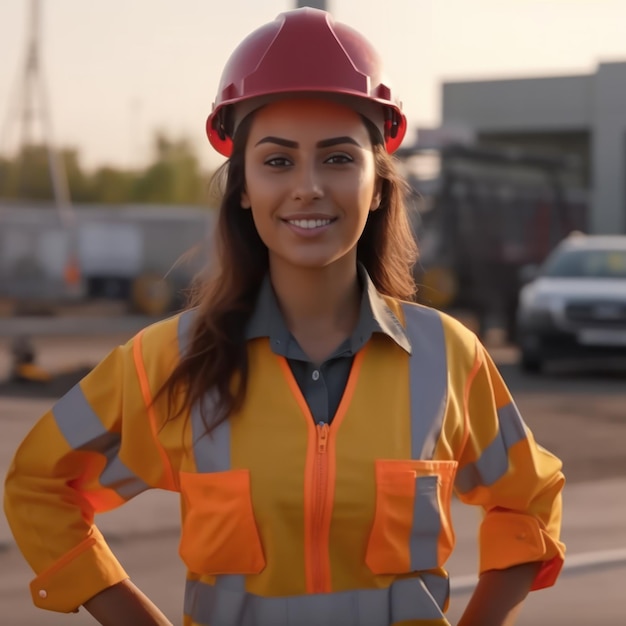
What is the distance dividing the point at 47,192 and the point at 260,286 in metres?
50.1

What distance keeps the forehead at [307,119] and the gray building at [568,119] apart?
50975mm

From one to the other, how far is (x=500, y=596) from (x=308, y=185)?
31.7 inches

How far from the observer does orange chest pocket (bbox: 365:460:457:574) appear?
8.25ft

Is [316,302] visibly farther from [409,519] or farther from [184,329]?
[409,519]

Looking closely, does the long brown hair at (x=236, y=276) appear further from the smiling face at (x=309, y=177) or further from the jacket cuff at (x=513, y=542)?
the jacket cuff at (x=513, y=542)

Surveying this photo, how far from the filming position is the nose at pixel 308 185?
2.61 m

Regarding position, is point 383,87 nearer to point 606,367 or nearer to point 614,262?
point 614,262

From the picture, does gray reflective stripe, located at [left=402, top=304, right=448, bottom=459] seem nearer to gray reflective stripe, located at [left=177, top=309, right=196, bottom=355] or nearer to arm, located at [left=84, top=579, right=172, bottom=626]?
gray reflective stripe, located at [left=177, top=309, right=196, bottom=355]

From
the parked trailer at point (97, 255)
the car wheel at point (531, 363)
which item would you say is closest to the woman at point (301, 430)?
the car wheel at point (531, 363)

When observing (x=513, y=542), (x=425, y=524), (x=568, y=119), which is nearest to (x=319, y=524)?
(x=425, y=524)

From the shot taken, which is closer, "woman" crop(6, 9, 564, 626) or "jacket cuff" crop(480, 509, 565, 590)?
"woman" crop(6, 9, 564, 626)

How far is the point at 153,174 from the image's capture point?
328 ft

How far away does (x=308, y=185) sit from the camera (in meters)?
2.61

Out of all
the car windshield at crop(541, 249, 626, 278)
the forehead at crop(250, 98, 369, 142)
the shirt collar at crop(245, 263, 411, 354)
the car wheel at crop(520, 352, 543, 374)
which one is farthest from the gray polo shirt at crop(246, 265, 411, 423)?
the car windshield at crop(541, 249, 626, 278)
